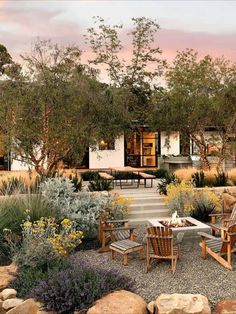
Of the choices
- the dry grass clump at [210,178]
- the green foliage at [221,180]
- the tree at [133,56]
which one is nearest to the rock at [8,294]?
the dry grass clump at [210,178]

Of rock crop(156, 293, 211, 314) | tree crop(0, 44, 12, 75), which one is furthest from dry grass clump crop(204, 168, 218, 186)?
tree crop(0, 44, 12, 75)

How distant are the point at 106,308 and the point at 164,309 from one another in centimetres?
78

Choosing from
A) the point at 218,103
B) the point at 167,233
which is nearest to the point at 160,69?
the point at 218,103

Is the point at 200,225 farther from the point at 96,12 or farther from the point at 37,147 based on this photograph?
the point at 96,12

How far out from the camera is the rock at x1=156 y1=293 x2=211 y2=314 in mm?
5211

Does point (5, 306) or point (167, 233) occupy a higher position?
point (167, 233)

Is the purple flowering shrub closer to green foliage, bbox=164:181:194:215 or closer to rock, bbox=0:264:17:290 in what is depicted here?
rock, bbox=0:264:17:290

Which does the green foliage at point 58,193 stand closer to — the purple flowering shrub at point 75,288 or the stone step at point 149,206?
the stone step at point 149,206

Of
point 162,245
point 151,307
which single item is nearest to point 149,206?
point 162,245

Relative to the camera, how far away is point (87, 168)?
24.6 meters

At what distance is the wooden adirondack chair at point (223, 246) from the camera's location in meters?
7.10

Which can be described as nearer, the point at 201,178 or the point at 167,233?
the point at 167,233

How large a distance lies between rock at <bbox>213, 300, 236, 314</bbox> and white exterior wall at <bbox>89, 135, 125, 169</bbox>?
19253 millimetres

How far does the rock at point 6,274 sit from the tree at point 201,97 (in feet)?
35.2
